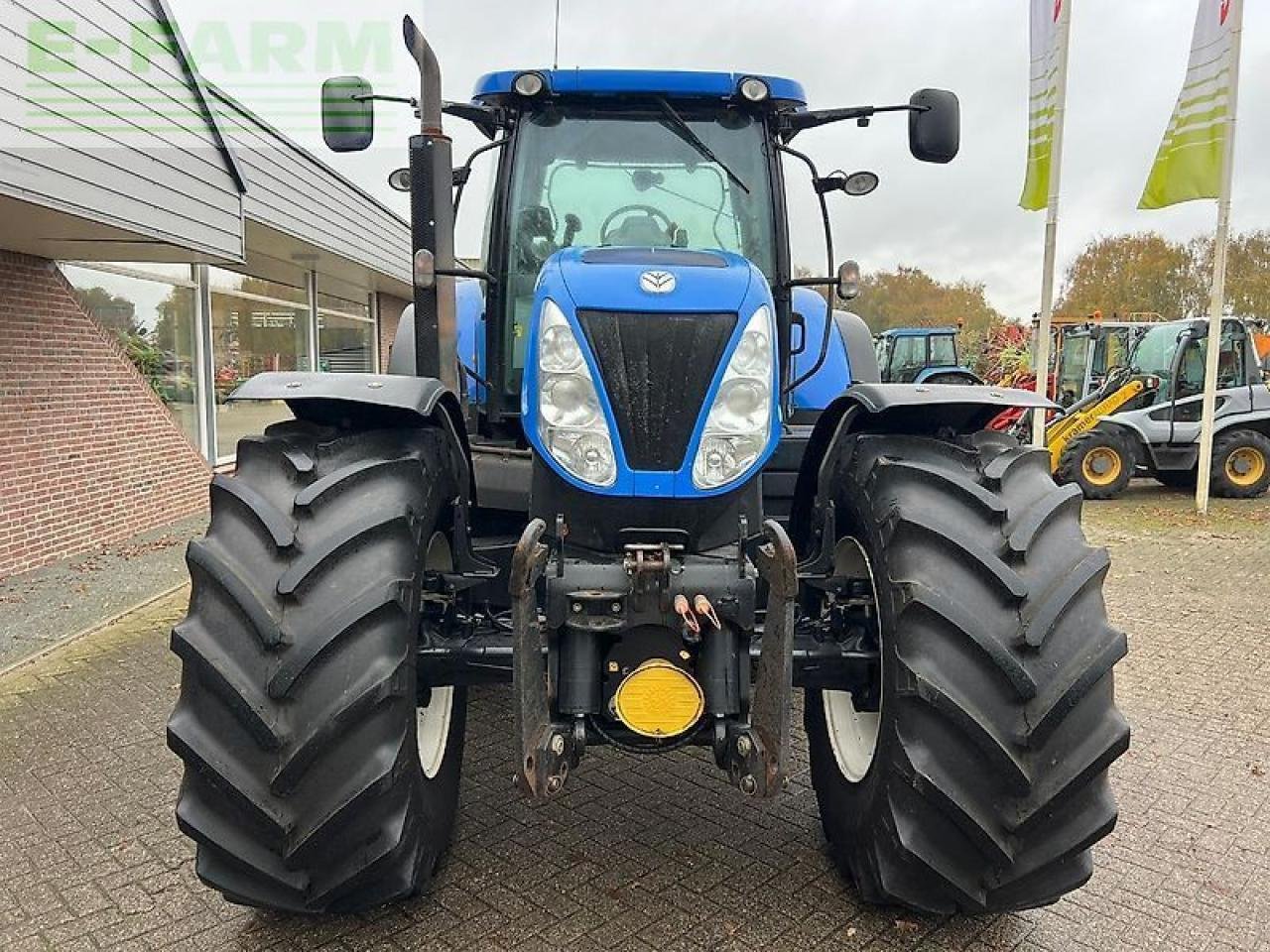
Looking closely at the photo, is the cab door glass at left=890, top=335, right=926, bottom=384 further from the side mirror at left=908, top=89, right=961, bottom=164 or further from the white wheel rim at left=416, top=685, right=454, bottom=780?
the white wheel rim at left=416, top=685, right=454, bottom=780

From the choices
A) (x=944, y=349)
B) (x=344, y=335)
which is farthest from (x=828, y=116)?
(x=944, y=349)

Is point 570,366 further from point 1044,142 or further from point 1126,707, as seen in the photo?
point 1044,142

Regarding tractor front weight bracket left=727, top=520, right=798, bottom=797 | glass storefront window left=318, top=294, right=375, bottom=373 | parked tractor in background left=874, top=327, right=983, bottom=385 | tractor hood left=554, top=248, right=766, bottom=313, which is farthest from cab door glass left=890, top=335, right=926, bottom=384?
tractor front weight bracket left=727, top=520, right=798, bottom=797

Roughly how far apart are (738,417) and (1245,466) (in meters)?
11.7

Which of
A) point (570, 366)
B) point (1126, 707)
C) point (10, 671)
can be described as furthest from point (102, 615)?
point (1126, 707)

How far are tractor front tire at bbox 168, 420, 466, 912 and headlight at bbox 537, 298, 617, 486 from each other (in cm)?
44

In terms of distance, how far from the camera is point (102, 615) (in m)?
5.84

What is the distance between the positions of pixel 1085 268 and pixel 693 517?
1744 inches

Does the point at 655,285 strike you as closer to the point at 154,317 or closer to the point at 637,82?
the point at 637,82

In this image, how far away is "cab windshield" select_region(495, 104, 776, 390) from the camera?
11.5 feet

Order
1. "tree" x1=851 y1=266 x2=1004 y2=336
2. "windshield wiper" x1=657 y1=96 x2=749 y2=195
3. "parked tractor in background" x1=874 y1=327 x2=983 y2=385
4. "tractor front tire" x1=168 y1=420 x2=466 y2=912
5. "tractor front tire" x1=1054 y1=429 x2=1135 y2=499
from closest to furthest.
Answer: "tractor front tire" x1=168 y1=420 x2=466 y2=912 → "windshield wiper" x1=657 y1=96 x2=749 y2=195 → "tractor front tire" x1=1054 y1=429 x2=1135 y2=499 → "parked tractor in background" x1=874 y1=327 x2=983 y2=385 → "tree" x1=851 y1=266 x2=1004 y2=336

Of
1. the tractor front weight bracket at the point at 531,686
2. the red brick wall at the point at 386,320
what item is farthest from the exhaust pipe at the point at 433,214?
the red brick wall at the point at 386,320

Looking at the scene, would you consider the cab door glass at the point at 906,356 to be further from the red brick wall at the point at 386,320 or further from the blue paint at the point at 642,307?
the blue paint at the point at 642,307

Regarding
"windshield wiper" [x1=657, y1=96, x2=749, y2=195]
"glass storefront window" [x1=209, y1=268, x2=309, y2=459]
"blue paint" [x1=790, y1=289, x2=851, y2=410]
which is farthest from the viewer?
"glass storefront window" [x1=209, y1=268, x2=309, y2=459]
